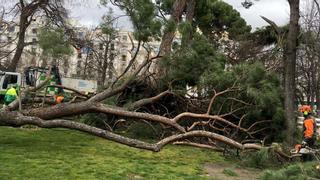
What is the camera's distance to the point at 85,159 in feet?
31.0

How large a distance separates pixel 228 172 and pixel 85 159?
8.88 feet

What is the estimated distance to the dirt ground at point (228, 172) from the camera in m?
9.07

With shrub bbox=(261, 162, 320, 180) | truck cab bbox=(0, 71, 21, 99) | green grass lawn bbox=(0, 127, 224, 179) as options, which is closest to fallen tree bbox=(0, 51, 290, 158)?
green grass lawn bbox=(0, 127, 224, 179)

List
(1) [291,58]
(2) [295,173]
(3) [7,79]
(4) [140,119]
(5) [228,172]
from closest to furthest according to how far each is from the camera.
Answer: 1. (2) [295,173]
2. (5) [228,172]
3. (4) [140,119]
4. (1) [291,58]
5. (3) [7,79]

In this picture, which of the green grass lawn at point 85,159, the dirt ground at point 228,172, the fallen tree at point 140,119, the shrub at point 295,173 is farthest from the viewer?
the fallen tree at point 140,119

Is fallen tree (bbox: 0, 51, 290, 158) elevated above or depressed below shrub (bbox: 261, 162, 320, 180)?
above

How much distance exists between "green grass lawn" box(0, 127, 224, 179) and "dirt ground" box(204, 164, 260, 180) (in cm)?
24

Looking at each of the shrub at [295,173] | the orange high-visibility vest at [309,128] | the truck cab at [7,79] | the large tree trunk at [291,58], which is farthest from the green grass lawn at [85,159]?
the truck cab at [7,79]

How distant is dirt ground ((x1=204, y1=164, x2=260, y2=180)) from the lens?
9.07 metres

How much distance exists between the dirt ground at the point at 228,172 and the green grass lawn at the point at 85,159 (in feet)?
0.79

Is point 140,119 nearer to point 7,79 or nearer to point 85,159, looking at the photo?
point 85,159

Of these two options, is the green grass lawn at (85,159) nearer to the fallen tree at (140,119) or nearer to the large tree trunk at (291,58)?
the fallen tree at (140,119)

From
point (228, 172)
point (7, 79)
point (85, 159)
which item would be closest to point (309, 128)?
point (228, 172)

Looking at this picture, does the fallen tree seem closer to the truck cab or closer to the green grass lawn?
the green grass lawn
